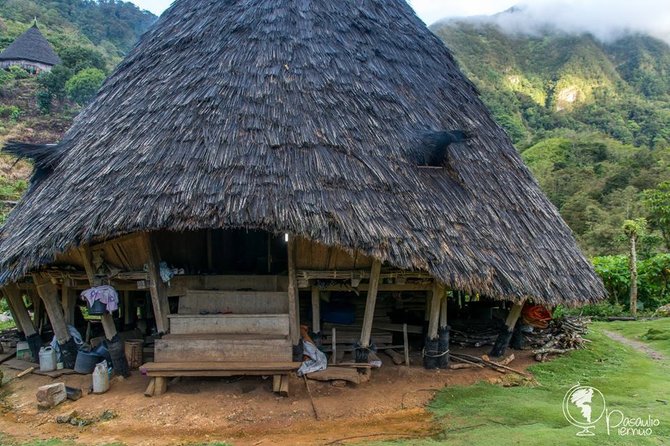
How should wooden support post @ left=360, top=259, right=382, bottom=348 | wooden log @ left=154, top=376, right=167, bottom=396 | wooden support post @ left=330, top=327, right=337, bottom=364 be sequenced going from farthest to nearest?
1. wooden support post @ left=330, top=327, right=337, bottom=364
2. wooden support post @ left=360, top=259, right=382, bottom=348
3. wooden log @ left=154, top=376, right=167, bottom=396

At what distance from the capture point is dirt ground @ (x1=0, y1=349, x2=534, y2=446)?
589cm

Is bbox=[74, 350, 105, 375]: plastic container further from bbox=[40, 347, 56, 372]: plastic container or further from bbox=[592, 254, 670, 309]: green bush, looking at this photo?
bbox=[592, 254, 670, 309]: green bush

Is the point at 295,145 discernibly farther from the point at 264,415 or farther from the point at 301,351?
the point at 264,415

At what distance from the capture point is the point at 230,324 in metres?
7.62

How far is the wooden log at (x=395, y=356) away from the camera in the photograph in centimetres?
829

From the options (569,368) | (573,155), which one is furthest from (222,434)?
(573,155)

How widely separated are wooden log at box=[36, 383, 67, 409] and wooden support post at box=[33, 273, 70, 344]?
1550 millimetres

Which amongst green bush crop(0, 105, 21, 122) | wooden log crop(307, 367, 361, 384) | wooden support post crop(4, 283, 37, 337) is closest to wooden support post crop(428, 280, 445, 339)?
wooden log crop(307, 367, 361, 384)

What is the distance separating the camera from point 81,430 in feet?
20.1

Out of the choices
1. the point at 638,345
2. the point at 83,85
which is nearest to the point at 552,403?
the point at 638,345

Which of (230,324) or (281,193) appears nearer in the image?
(281,193)

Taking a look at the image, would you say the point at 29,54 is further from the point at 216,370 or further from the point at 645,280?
the point at 645,280

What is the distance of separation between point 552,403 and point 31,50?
46668mm

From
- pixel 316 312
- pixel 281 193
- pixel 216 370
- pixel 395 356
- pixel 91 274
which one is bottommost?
pixel 395 356
